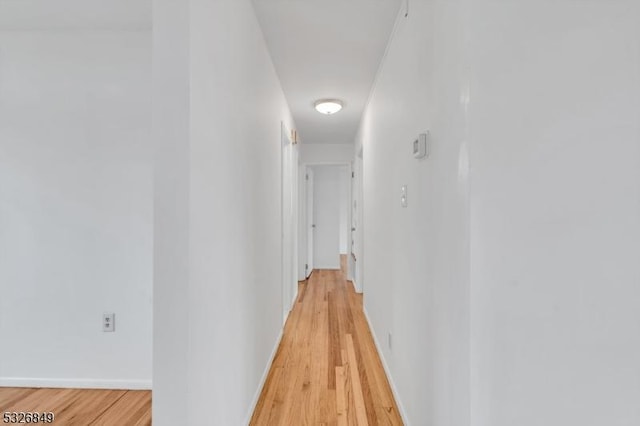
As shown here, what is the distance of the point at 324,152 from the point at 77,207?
13.6ft

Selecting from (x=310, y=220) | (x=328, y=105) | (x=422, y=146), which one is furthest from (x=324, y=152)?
(x=422, y=146)

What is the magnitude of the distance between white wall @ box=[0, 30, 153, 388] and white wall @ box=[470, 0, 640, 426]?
6.81 feet

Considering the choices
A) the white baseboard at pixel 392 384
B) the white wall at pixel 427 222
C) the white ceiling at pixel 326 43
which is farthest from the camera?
the white ceiling at pixel 326 43

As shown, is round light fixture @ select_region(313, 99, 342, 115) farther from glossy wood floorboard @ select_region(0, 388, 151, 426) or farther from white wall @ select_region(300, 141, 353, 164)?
glossy wood floorboard @ select_region(0, 388, 151, 426)

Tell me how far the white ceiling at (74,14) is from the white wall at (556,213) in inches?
80.4

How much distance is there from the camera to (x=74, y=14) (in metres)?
2.02

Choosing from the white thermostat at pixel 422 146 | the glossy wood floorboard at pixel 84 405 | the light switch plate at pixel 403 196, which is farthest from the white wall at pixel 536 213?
the glossy wood floorboard at pixel 84 405

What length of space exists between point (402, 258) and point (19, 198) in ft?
8.56

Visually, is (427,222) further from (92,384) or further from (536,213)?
(92,384)

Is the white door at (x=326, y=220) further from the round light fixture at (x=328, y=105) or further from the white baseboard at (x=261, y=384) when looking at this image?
the white baseboard at (x=261, y=384)

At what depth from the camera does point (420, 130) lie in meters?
1.59

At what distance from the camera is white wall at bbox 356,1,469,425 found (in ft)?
3.50

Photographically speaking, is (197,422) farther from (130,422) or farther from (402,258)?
(402,258)

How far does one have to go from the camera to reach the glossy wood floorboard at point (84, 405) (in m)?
1.89
